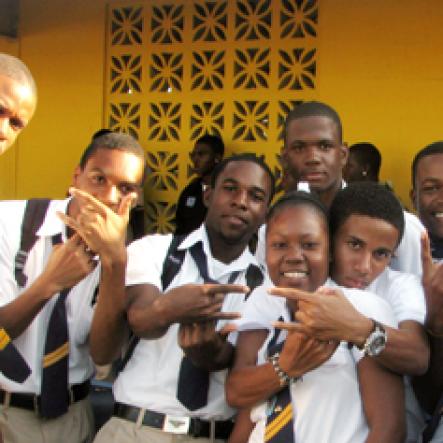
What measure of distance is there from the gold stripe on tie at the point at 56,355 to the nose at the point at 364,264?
122cm

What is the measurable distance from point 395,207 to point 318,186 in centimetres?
66

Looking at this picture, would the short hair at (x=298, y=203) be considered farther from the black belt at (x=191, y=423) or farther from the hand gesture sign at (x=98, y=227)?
the black belt at (x=191, y=423)

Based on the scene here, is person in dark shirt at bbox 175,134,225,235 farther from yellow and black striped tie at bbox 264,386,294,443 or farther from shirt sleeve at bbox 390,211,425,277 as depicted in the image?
yellow and black striped tie at bbox 264,386,294,443

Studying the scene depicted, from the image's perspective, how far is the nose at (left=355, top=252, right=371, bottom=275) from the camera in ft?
7.83

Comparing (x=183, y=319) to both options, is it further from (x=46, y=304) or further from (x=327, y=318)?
(x=46, y=304)

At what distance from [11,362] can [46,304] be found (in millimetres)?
268

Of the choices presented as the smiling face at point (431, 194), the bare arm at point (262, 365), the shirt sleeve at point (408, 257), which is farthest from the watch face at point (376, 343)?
the smiling face at point (431, 194)

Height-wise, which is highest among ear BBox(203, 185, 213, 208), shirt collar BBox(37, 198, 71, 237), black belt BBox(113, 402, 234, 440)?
ear BBox(203, 185, 213, 208)

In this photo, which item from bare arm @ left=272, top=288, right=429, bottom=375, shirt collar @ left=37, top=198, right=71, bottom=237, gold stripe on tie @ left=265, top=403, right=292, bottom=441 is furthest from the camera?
shirt collar @ left=37, top=198, right=71, bottom=237

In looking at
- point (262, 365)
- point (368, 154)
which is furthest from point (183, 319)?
point (368, 154)

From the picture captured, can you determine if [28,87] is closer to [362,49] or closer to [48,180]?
[362,49]

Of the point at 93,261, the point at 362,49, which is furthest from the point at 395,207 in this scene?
the point at 362,49

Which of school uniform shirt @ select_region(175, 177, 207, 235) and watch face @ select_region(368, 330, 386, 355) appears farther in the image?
school uniform shirt @ select_region(175, 177, 207, 235)

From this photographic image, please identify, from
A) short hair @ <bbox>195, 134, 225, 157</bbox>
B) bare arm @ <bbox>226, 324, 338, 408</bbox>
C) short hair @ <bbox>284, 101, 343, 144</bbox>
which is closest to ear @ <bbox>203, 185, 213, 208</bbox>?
short hair @ <bbox>284, 101, 343, 144</bbox>
